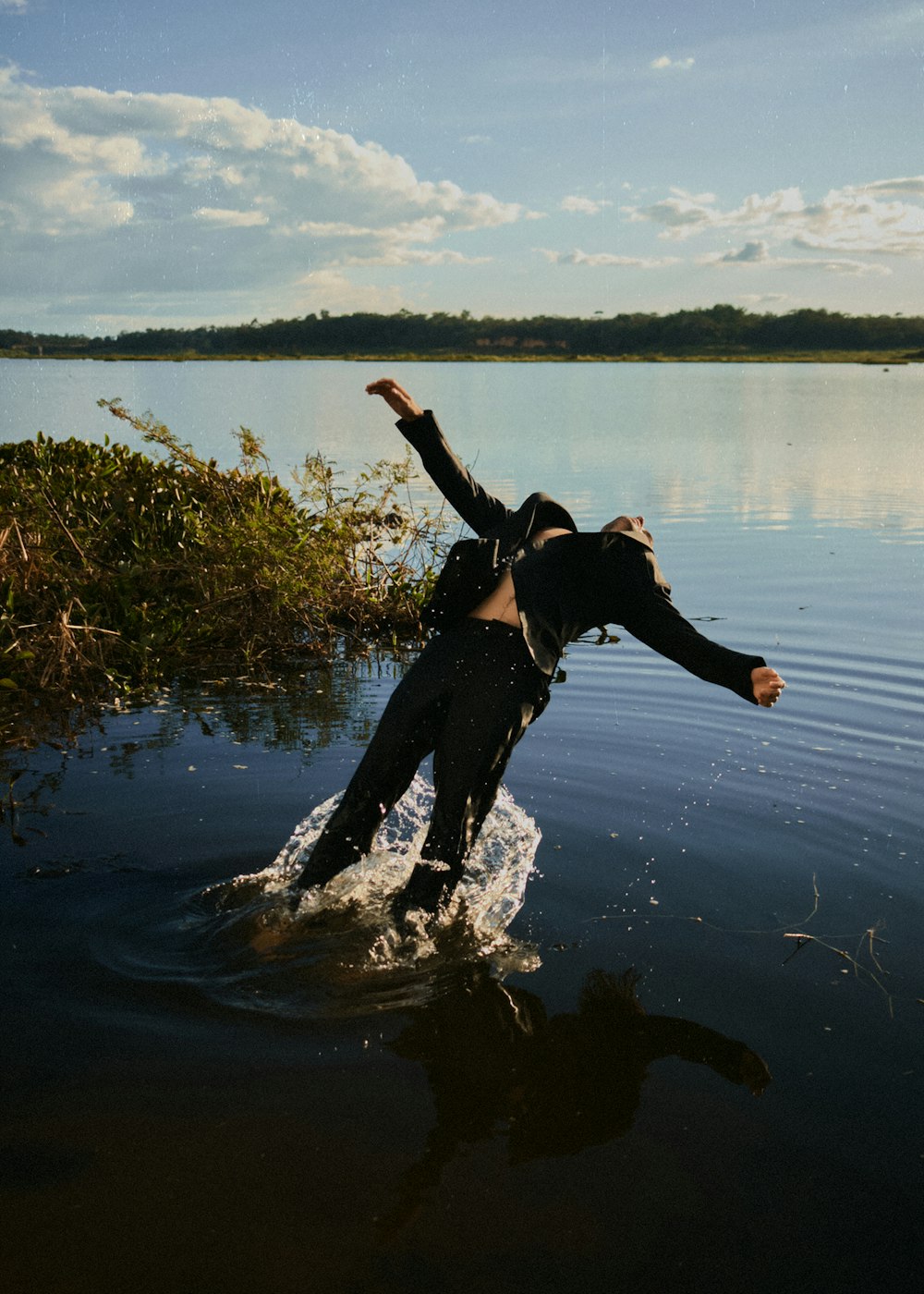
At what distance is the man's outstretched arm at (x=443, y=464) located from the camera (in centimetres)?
420

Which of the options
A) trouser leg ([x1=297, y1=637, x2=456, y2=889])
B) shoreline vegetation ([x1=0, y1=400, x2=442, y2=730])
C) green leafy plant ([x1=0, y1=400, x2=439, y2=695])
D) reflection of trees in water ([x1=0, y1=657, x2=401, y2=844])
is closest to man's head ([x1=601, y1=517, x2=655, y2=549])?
trouser leg ([x1=297, y1=637, x2=456, y2=889])

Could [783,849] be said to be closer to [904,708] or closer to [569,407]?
[904,708]

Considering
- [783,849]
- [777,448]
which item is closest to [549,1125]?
[783,849]

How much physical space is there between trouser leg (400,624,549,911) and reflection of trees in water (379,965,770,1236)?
0.55 metres

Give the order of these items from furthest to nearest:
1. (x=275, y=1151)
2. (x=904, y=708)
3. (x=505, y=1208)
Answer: (x=904, y=708) → (x=275, y=1151) → (x=505, y=1208)

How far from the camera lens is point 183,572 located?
9586 mm

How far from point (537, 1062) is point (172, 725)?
4.40 meters

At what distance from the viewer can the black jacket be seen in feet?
12.7

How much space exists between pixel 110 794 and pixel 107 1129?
9.82 ft

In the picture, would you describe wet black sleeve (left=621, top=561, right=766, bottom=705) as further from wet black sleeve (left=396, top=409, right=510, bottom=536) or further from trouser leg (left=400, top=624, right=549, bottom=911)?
wet black sleeve (left=396, top=409, right=510, bottom=536)

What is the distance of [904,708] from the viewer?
7945 mm

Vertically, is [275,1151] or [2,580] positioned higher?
[2,580]

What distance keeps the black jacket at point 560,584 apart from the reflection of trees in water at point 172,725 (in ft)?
9.86

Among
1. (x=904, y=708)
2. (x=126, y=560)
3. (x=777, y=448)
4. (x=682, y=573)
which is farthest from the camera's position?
(x=777, y=448)
